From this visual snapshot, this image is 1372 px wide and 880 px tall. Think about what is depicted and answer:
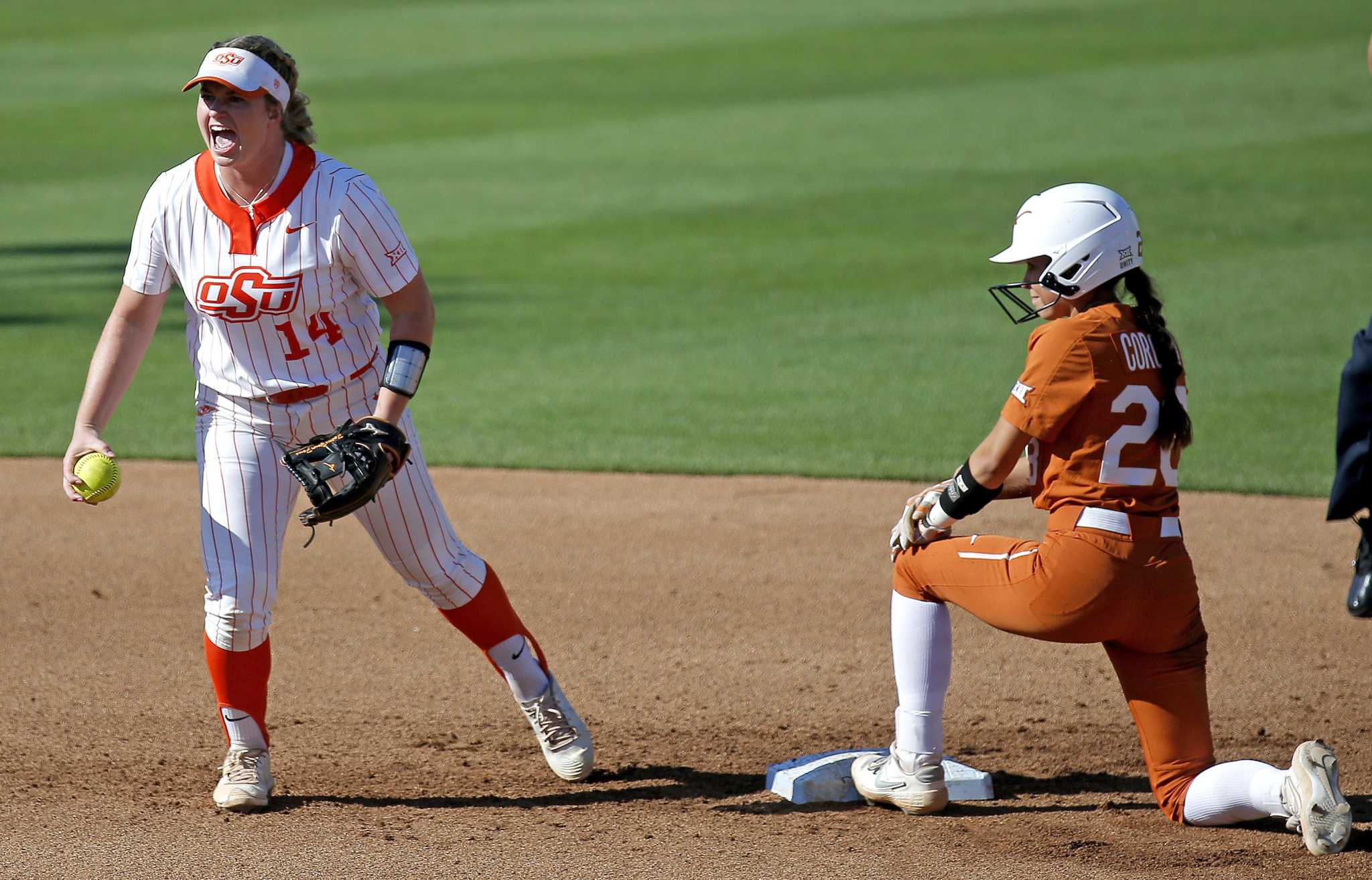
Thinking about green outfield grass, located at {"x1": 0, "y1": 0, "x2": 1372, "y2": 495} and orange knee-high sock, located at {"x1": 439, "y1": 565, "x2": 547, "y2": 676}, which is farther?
green outfield grass, located at {"x1": 0, "y1": 0, "x2": 1372, "y2": 495}

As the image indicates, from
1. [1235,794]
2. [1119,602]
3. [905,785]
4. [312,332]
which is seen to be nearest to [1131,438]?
[1119,602]

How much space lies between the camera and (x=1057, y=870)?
377 centimetres

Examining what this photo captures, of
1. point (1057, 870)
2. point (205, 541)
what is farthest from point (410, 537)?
point (1057, 870)

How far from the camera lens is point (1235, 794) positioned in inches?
149

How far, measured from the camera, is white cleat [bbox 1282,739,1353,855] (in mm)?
3641

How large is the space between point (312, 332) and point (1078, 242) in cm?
183

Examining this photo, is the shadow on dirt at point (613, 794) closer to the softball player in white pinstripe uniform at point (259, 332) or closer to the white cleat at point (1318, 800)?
the softball player in white pinstripe uniform at point (259, 332)

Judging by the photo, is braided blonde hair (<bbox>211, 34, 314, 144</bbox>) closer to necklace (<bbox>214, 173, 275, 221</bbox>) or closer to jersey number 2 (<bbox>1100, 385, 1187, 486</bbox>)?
necklace (<bbox>214, 173, 275, 221</bbox>)

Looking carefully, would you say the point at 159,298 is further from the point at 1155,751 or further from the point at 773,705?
the point at 1155,751

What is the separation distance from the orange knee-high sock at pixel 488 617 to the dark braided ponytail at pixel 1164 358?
1745 mm

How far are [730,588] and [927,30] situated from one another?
2043 centimetres

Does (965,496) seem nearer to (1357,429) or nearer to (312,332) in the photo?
(1357,429)

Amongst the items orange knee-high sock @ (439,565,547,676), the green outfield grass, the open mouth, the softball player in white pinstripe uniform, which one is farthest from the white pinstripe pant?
the green outfield grass

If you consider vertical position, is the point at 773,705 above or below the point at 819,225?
below
